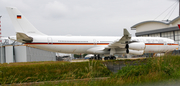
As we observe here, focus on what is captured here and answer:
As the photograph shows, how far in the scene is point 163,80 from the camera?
25.8ft

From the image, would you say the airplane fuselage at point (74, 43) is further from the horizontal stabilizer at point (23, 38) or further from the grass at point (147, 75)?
the grass at point (147, 75)

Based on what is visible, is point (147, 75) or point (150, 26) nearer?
point (147, 75)

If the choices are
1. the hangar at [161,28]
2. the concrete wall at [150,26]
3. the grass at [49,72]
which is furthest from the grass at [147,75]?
the concrete wall at [150,26]

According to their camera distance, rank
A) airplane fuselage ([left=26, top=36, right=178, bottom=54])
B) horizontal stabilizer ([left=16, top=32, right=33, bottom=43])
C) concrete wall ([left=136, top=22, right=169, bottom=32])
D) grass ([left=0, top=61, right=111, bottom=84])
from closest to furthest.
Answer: grass ([left=0, top=61, right=111, bottom=84]), horizontal stabilizer ([left=16, top=32, right=33, bottom=43]), airplane fuselage ([left=26, top=36, right=178, bottom=54]), concrete wall ([left=136, top=22, right=169, bottom=32])

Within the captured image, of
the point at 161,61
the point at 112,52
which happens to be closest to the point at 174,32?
the point at 112,52

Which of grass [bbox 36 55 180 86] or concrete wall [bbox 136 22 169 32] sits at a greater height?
concrete wall [bbox 136 22 169 32]

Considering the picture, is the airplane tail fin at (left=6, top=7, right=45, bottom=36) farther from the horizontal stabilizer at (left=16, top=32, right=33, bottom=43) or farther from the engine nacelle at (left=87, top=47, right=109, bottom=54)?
the engine nacelle at (left=87, top=47, right=109, bottom=54)

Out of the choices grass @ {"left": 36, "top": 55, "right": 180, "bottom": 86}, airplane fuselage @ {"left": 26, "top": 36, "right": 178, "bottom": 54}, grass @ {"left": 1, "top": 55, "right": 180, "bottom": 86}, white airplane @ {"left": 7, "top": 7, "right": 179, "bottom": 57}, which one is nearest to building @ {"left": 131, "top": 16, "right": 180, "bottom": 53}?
airplane fuselage @ {"left": 26, "top": 36, "right": 178, "bottom": 54}

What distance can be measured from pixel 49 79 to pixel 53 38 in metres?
10.4

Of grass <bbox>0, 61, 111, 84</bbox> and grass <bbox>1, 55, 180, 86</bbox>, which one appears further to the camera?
grass <bbox>0, 61, 111, 84</bbox>

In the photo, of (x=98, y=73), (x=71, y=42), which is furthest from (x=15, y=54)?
(x=98, y=73)

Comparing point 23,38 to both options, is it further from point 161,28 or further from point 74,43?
point 161,28

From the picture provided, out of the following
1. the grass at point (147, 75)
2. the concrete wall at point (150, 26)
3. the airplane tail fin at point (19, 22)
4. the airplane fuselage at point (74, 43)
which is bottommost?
the grass at point (147, 75)

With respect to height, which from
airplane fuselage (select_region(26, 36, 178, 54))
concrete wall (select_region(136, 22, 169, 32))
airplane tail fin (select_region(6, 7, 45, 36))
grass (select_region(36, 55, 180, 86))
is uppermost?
concrete wall (select_region(136, 22, 169, 32))
